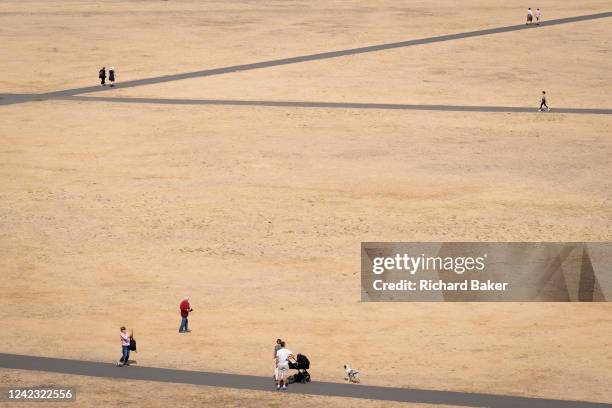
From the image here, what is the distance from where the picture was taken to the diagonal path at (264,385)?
2616 centimetres

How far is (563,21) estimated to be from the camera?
270ft

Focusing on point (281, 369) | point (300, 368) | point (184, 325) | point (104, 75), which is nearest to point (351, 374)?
point (300, 368)

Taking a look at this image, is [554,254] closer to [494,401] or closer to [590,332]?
[590,332]

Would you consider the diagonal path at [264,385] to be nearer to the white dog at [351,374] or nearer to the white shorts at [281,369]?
the white dog at [351,374]

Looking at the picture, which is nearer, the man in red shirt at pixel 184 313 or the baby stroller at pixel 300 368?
the baby stroller at pixel 300 368

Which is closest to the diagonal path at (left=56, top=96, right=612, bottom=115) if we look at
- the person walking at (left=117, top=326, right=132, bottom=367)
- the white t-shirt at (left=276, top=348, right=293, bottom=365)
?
the person walking at (left=117, top=326, right=132, bottom=367)

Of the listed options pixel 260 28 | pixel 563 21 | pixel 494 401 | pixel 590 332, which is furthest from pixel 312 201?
pixel 563 21

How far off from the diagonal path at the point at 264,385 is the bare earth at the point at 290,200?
47cm

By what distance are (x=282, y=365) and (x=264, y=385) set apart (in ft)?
2.89

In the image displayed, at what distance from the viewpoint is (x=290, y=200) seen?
4297 centimetres

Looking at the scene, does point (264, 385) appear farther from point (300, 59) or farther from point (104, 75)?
point (300, 59)

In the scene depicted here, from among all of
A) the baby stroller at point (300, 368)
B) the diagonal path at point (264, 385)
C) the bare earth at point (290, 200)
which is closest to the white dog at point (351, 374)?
the diagonal path at point (264, 385)

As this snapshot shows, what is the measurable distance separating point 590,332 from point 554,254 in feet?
22.1

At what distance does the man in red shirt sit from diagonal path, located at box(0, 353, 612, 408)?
2554mm
